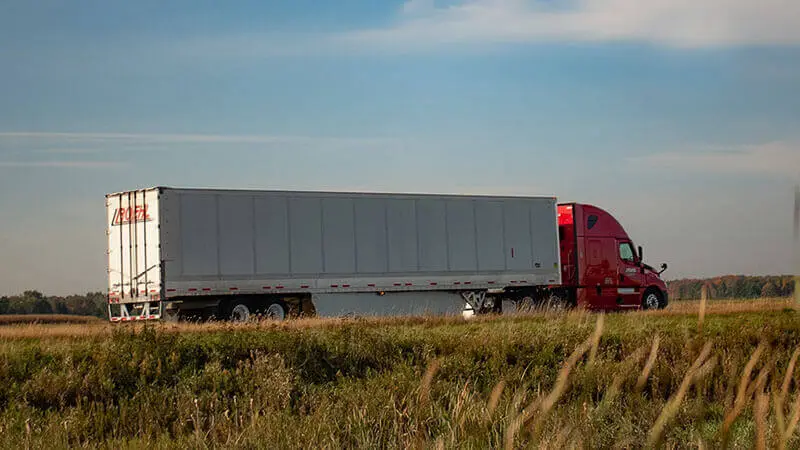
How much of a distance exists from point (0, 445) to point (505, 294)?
2280 cm

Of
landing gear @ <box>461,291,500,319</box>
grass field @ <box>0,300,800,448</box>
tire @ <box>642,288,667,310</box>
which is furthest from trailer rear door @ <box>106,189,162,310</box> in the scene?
tire @ <box>642,288,667,310</box>

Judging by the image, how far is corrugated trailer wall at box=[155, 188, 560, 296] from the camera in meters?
26.3

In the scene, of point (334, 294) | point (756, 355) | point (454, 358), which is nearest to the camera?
point (756, 355)

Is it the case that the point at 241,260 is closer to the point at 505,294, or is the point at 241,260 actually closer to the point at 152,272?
the point at 152,272

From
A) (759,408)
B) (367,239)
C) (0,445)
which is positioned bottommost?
(0,445)

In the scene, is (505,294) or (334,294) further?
(505,294)

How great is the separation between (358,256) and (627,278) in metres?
9.12

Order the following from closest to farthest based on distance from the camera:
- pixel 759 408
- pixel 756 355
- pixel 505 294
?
1. pixel 759 408
2. pixel 756 355
3. pixel 505 294

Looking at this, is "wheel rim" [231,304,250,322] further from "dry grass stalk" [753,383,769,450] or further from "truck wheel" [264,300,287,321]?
"dry grass stalk" [753,383,769,450]

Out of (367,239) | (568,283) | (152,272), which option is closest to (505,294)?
(568,283)

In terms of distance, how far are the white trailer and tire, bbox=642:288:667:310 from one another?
3.34 metres

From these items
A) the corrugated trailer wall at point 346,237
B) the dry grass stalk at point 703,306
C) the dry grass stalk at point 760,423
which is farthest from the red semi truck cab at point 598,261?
the dry grass stalk at point 760,423

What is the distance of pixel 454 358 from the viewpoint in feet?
51.8

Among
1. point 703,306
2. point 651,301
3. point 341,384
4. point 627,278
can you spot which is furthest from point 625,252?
point 703,306
